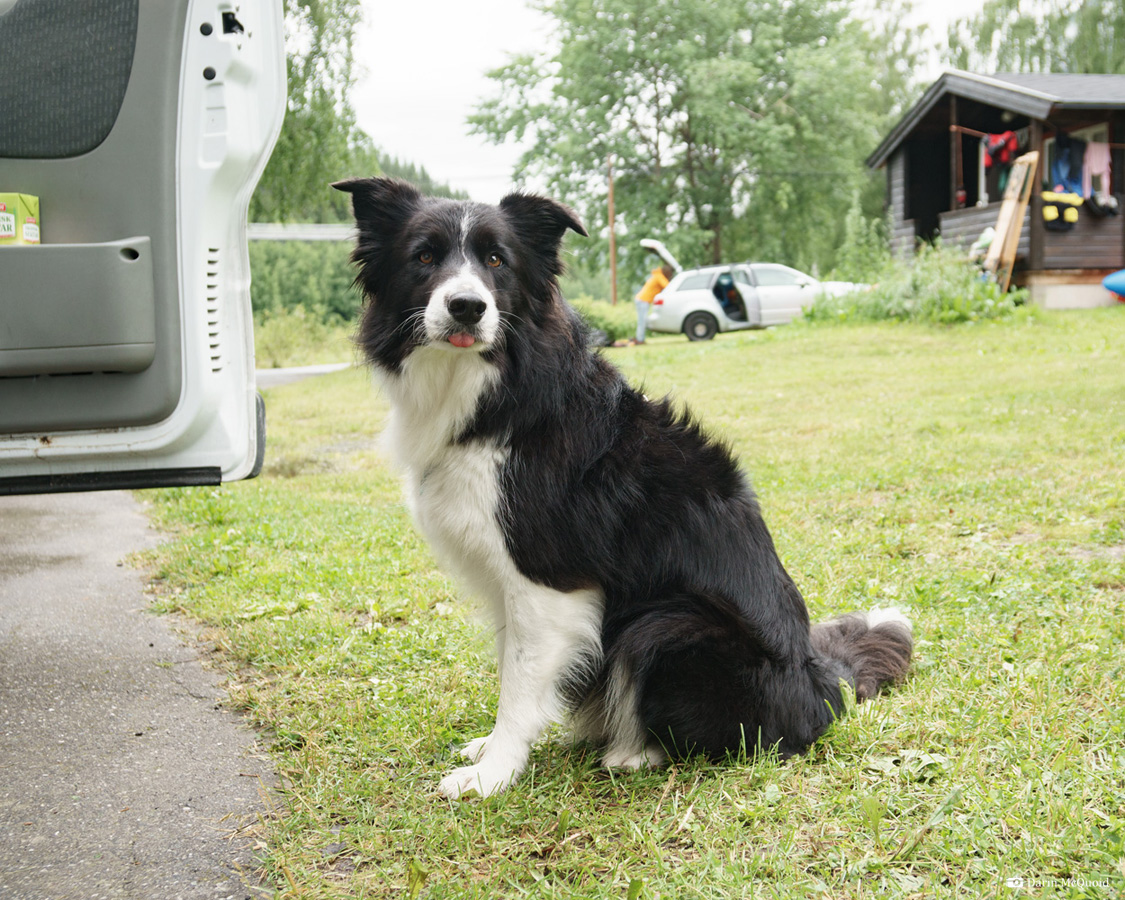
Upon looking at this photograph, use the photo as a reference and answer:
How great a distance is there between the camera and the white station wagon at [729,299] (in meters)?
19.8

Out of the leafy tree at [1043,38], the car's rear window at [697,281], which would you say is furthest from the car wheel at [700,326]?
the leafy tree at [1043,38]

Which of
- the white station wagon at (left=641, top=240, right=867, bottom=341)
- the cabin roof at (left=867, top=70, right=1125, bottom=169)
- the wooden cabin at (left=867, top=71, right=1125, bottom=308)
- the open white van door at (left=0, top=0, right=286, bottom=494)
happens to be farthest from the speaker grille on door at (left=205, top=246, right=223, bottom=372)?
the cabin roof at (left=867, top=70, right=1125, bottom=169)

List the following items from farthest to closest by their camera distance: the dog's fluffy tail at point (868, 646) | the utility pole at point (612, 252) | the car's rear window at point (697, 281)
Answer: the utility pole at point (612, 252), the car's rear window at point (697, 281), the dog's fluffy tail at point (868, 646)

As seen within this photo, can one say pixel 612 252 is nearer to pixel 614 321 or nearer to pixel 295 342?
pixel 614 321

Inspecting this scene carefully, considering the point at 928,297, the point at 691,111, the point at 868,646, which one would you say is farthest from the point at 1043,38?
the point at 868,646

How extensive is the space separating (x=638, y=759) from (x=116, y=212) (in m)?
2.05

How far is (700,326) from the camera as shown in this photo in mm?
19766

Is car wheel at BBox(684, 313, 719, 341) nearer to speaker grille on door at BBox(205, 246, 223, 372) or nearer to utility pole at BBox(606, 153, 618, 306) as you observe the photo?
utility pole at BBox(606, 153, 618, 306)

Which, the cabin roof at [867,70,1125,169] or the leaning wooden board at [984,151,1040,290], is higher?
the cabin roof at [867,70,1125,169]

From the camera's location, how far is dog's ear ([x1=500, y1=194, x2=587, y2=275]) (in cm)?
270

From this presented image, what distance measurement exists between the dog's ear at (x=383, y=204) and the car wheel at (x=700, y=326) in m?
17.3

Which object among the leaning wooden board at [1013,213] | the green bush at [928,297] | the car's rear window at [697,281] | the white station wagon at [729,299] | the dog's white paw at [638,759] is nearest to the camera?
the dog's white paw at [638,759]

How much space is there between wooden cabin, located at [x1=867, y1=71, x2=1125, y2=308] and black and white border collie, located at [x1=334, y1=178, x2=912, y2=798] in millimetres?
16298

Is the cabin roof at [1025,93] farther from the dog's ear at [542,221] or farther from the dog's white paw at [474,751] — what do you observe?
the dog's white paw at [474,751]
